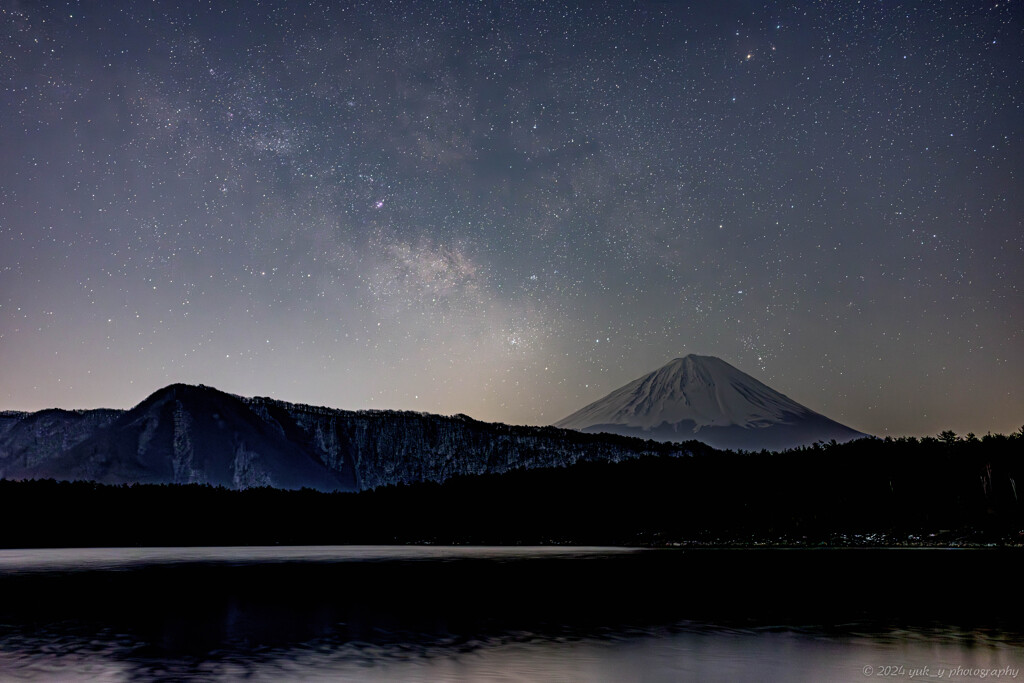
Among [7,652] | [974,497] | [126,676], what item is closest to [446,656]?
[126,676]

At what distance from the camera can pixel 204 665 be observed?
93.7 feet

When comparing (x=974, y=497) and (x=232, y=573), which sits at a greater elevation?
(x=974, y=497)

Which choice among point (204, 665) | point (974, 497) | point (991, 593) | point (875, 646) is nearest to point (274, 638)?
point (204, 665)

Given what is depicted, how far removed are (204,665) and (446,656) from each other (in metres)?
8.51

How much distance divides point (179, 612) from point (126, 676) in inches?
889

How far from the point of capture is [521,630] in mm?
38969

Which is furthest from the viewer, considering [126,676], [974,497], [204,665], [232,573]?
[974,497]

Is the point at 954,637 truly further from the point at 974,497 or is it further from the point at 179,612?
the point at 974,497

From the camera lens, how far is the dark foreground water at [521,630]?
28016mm

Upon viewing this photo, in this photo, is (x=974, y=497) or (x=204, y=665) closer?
(x=204, y=665)

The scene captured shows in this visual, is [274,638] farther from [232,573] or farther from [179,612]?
[232,573]

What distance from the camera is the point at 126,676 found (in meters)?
26.4

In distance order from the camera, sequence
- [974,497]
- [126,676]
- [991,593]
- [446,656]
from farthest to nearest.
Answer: [974,497], [991,593], [446,656], [126,676]

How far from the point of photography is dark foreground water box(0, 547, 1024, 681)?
28.0 m
